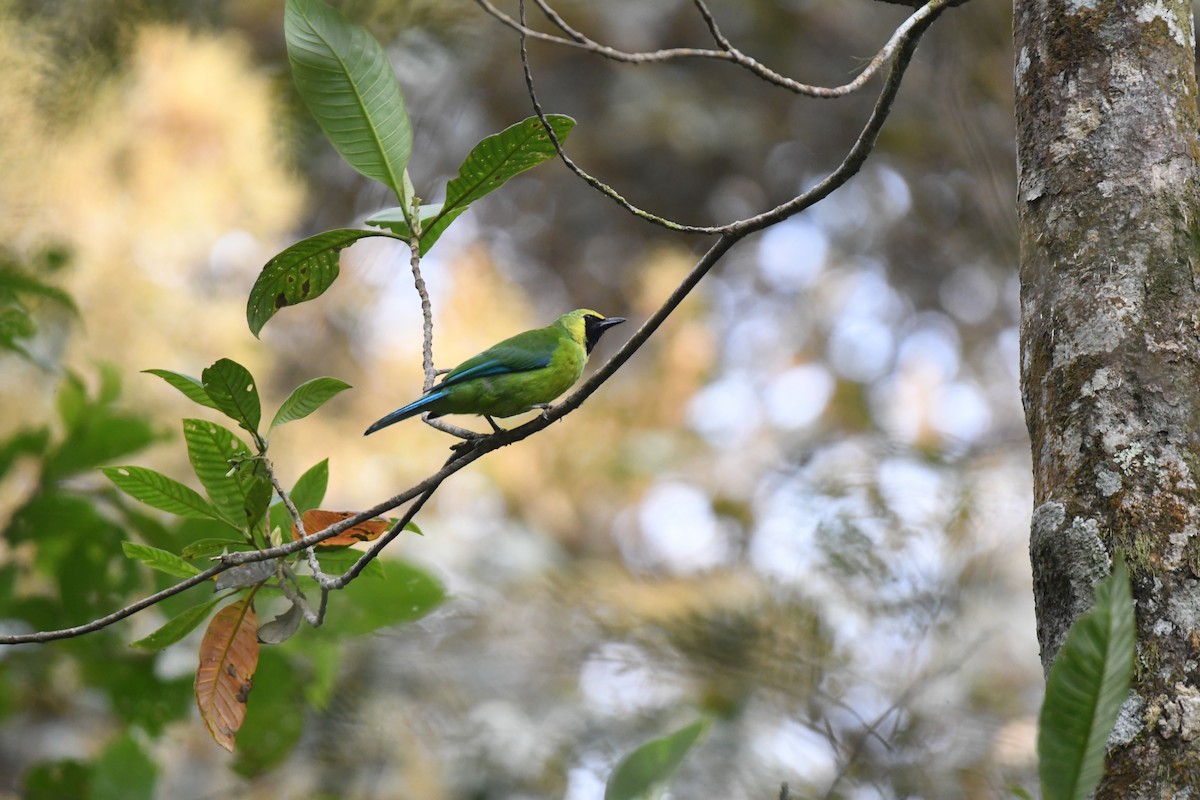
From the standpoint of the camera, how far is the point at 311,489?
7.90 ft

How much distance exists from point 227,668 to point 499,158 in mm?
1204

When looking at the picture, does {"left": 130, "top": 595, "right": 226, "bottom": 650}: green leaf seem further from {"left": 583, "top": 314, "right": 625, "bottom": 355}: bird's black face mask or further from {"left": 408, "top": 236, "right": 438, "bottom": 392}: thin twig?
{"left": 583, "top": 314, "right": 625, "bottom": 355}: bird's black face mask

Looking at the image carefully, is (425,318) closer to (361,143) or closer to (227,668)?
(361,143)

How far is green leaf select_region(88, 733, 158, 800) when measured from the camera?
283 cm

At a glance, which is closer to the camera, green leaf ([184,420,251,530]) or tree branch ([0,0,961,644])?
tree branch ([0,0,961,644])

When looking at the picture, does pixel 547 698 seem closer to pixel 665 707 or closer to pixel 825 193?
pixel 665 707

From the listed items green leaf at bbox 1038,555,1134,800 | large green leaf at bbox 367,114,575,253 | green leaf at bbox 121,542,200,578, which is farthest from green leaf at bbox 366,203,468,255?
green leaf at bbox 1038,555,1134,800

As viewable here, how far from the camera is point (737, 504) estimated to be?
770 cm

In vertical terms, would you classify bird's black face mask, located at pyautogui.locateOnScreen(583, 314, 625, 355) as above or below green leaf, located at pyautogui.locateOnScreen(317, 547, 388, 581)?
above

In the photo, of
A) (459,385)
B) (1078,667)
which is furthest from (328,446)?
(1078,667)

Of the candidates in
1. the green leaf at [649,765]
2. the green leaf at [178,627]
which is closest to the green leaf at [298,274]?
the green leaf at [178,627]

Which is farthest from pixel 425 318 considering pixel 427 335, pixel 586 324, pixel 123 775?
pixel 586 324

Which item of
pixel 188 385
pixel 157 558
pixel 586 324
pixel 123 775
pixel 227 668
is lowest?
pixel 123 775

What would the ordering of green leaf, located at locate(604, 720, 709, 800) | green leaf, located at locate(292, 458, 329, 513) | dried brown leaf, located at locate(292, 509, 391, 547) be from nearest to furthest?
green leaf, located at locate(604, 720, 709, 800) < dried brown leaf, located at locate(292, 509, 391, 547) < green leaf, located at locate(292, 458, 329, 513)
